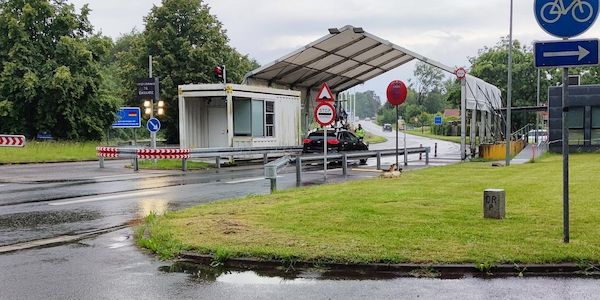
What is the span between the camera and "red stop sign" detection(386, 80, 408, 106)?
1817 centimetres

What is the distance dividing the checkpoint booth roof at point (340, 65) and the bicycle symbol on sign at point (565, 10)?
17622 millimetres

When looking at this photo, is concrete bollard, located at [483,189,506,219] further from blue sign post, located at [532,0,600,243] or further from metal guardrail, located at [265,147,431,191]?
metal guardrail, located at [265,147,431,191]

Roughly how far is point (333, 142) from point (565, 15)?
19143 mm

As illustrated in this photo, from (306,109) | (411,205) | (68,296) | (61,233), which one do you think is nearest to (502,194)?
(411,205)

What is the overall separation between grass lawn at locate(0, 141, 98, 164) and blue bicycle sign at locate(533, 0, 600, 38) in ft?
80.4

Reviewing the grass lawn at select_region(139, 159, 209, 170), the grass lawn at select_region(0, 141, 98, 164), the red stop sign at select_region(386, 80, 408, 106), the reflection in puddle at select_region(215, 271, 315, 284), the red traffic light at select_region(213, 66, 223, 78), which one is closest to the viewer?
the reflection in puddle at select_region(215, 271, 315, 284)

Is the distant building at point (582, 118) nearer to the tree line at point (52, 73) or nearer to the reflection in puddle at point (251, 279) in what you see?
the tree line at point (52, 73)

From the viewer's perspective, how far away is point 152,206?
1209 cm

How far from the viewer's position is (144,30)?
47.7 meters

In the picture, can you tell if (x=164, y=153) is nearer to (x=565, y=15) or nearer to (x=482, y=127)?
(x=565, y=15)

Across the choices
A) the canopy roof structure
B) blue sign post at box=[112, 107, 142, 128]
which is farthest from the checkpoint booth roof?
blue sign post at box=[112, 107, 142, 128]

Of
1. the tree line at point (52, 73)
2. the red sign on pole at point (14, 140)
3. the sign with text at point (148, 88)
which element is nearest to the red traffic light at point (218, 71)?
the sign with text at point (148, 88)

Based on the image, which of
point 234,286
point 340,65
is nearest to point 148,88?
point 340,65

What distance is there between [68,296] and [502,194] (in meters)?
6.15
